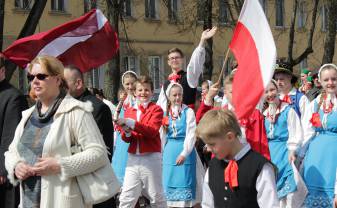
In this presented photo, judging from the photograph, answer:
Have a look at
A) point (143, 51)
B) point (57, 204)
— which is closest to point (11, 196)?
point (57, 204)

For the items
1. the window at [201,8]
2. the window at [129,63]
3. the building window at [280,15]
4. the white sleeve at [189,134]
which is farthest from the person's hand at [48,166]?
the building window at [280,15]

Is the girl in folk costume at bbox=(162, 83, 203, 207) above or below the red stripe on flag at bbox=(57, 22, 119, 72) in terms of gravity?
below

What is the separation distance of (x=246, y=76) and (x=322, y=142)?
191 cm

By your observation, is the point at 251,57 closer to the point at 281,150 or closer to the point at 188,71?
the point at 281,150

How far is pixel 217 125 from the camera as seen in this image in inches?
172

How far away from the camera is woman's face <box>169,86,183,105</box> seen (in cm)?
937

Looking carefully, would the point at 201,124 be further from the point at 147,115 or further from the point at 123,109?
the point at 123,109

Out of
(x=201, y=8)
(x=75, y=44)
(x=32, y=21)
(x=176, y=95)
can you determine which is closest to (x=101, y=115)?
(x=75, y=44)

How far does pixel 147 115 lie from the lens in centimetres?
880

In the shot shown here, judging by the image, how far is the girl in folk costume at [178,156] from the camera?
9.34 meters

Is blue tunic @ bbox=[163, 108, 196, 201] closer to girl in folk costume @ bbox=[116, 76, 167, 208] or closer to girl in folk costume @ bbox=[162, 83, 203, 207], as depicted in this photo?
girl in folk costume @ bbox=[162, 83, 203, 207]

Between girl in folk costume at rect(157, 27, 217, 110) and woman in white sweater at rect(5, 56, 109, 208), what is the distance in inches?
146

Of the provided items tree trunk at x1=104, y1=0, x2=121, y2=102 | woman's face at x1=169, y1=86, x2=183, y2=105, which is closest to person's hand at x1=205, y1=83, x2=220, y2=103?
woman's face at x1=169, y1=86, x2=183, y2=105

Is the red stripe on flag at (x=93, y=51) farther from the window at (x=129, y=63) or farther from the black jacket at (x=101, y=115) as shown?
the window at (x=129, y=63)
